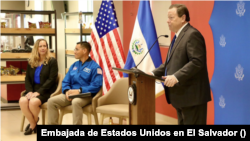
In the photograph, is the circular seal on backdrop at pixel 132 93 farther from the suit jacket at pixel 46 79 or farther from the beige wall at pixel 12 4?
the beige wall at pixel 12 4

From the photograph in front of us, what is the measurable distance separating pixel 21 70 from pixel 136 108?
4.42m

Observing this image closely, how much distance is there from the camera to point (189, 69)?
99.3 inches

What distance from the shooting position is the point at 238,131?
193cm

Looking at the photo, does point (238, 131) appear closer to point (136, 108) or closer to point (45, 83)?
point (136, 108)

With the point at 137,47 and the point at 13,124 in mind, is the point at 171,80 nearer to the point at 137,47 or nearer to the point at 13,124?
the point at 137,47

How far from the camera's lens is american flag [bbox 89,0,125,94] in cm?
505

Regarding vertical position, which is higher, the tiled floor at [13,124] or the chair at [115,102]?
the chair at [115,102]

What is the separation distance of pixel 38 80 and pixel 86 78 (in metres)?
0.82

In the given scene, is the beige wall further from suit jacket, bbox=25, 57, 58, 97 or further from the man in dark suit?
the man in dark suit

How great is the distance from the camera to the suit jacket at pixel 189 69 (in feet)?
8.34

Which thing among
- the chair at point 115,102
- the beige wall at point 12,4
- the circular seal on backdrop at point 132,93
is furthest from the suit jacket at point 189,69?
the beige wall at point 12,4

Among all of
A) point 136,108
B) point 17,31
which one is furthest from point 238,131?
point 17,31
